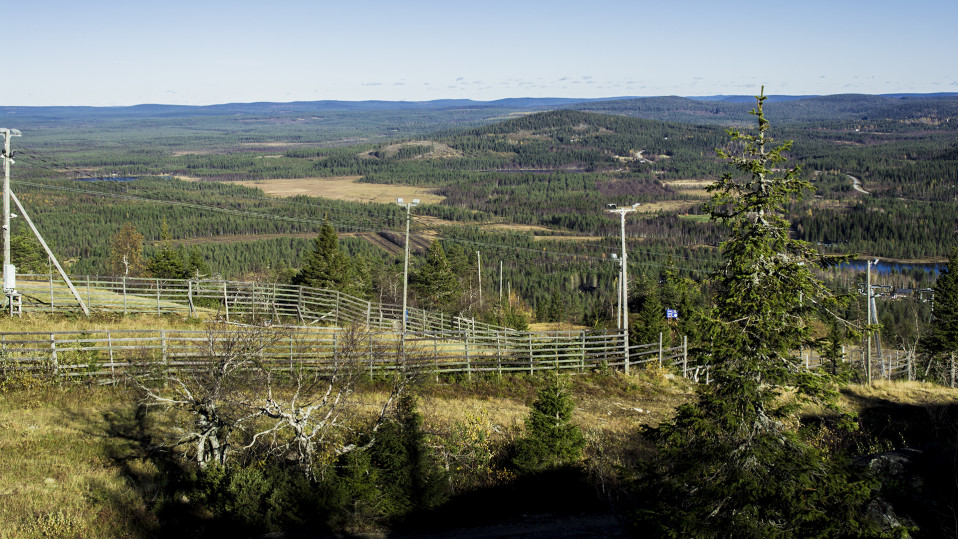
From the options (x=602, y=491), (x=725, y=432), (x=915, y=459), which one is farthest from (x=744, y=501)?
(x=602, y=491)

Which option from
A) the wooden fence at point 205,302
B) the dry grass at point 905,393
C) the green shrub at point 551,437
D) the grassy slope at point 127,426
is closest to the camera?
the grassy slope at point 127,426

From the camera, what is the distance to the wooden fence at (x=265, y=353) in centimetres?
1489

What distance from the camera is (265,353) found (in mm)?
16562

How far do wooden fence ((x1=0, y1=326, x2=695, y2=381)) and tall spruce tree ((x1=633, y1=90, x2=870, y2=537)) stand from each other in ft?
20.0

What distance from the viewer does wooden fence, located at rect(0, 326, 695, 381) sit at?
14.9 m

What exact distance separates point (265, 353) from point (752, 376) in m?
11.5

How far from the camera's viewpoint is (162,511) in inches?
429

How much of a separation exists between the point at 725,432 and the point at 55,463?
1098 centimetres

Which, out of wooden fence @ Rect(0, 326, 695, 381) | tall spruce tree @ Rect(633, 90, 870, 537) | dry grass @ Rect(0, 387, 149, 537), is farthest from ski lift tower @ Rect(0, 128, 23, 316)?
tall spruce tree @ Rect(633, 90, 870, 537)

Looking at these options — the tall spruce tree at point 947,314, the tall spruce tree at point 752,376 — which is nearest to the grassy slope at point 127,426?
the tall spruce tree at point 752,376

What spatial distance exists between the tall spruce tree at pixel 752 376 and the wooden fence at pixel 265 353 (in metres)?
6.10

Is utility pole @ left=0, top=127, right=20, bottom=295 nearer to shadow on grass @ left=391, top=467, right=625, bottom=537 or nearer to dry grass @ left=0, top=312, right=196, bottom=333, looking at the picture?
dry grass @ left=0, top=312, right=196, bottom=333

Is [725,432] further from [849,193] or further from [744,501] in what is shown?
[849,193]

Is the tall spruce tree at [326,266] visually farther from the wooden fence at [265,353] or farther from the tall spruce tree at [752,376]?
the tall spruce tree at [752,376]
